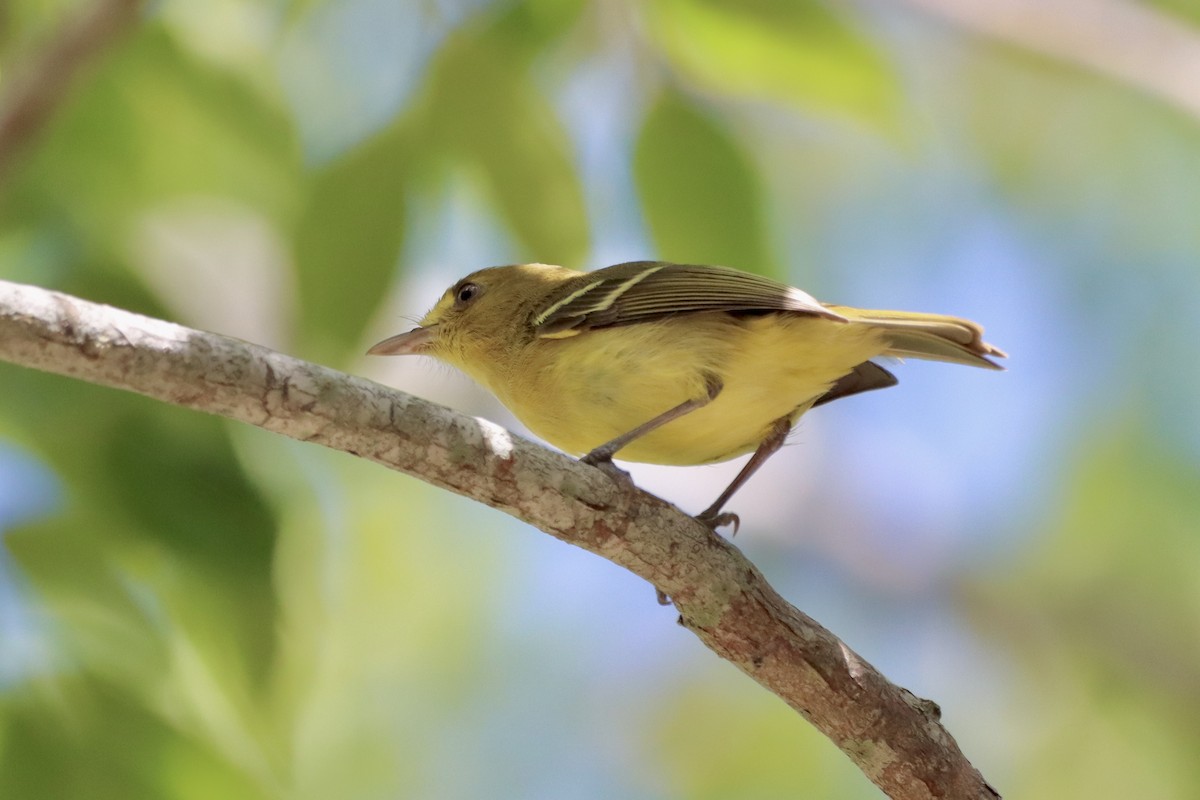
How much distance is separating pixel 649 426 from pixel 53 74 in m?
1.87

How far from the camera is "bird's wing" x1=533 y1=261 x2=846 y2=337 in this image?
3.54 meters

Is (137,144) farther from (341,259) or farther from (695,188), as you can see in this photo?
(695,188)

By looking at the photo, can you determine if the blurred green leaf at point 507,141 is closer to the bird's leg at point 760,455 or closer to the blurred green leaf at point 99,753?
the bird's leg at point 760,455

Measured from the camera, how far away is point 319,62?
13.5 ft

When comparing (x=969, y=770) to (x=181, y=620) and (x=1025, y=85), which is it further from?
(x=1025, y=85)

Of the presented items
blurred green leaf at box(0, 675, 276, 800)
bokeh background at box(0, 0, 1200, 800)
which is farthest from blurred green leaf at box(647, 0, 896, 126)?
blurred green leaf at box(0, 675, 276, 800)

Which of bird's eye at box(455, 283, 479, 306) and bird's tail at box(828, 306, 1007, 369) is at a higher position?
bird's tail at box(828, 306, 1007, 369)

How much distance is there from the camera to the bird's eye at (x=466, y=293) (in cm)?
450

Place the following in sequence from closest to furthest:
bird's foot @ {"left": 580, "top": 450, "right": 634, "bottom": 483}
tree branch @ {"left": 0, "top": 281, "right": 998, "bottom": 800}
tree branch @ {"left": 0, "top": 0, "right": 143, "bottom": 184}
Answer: tree branch @ {"left": 0, "top": 281, "right": 998, "bottom": 800} → tree branch @ {"left": 0, "top": 0, "right": 143, "bottom": 184} → bird's foot @ {"left": 580, "top": 450, "right": 634, "bottom": 483}

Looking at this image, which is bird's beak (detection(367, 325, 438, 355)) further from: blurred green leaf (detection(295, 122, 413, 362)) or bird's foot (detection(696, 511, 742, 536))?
blurred green leaf (detection(295, 122, 413, 362))

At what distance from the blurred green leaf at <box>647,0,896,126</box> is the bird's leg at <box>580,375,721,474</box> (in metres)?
0.94

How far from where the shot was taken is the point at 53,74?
273 centimetres

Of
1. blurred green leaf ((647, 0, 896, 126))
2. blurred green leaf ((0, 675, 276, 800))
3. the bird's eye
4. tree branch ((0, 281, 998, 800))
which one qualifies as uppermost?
blurred green leaf ((647, 0, 896, 126))

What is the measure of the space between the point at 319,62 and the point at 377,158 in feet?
4.52
